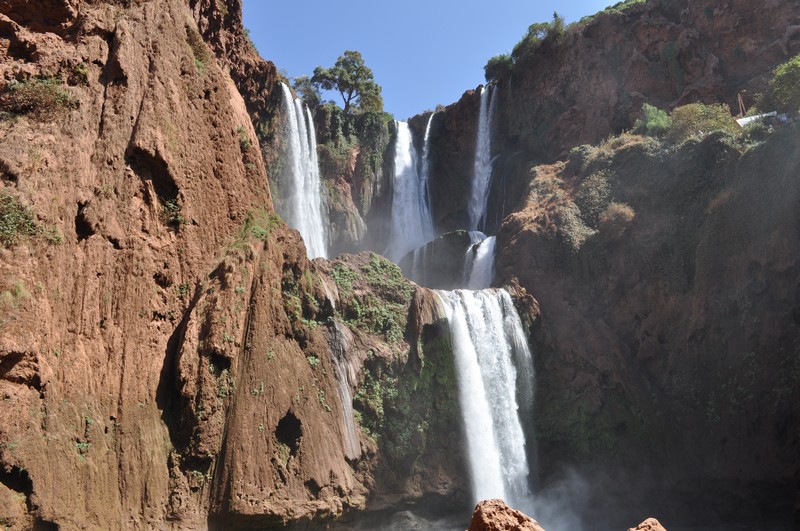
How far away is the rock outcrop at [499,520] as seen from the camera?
704 cm

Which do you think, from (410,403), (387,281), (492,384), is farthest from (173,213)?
(492,384)

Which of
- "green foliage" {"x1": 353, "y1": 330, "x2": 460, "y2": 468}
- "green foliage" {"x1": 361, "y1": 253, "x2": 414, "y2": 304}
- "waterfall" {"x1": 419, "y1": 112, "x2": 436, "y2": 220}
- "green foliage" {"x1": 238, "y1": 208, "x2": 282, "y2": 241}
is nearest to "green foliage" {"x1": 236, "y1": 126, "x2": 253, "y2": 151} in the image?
"green foliage" {"x1": 238, "y1": 208, "x2": 282, "y2": 241}

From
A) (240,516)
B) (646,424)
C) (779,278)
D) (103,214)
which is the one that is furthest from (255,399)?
(779,278)

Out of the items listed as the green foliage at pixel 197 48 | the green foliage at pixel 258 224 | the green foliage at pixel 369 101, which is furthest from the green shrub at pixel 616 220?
the green foliage at pixel 369 101

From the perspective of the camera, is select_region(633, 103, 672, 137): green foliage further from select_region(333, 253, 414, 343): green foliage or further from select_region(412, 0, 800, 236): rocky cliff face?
select_region(333, 253, 414, 343): green foliage

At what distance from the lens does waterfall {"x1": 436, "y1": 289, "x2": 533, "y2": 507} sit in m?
23.2

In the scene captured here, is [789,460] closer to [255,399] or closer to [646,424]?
[646,424]

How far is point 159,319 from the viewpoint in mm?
16797

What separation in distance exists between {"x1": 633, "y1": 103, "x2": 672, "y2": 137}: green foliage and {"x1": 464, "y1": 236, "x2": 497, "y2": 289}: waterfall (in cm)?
989

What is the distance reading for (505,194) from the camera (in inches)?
1564

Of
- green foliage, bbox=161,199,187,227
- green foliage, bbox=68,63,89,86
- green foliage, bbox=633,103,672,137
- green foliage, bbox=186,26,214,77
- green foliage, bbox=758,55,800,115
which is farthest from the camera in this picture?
green foliage, bbox=633,103,672,137

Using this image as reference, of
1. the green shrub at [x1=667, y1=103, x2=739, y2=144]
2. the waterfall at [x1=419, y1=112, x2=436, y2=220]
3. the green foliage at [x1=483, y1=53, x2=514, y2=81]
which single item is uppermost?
the green foliage at [x1=483, y1=53, x2=514, y2=81]

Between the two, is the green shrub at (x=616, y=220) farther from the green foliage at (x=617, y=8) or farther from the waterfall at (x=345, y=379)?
the green foliage at (x=617, y=8)

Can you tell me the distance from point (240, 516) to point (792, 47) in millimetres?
36287
